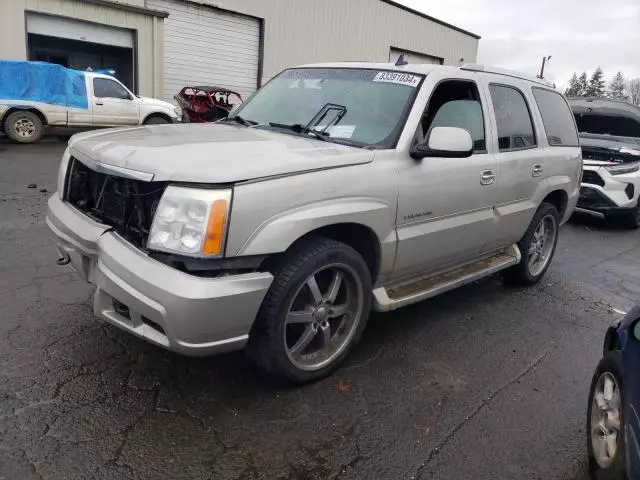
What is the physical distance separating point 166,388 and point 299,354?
0.76 metres

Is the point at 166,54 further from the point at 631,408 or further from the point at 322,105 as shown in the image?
the point at 631,408

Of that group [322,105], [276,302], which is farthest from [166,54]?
[276,302]

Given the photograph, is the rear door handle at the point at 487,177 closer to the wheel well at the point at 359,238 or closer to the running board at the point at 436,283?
the running board at the point at 436,283

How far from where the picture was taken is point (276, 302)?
9.23ft

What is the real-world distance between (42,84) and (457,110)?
40.7ft

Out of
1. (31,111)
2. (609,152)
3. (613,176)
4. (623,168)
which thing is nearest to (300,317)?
(613,176)

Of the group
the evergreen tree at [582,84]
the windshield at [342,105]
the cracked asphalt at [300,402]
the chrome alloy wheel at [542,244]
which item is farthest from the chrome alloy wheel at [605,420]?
the evergreen tree at [582,84]

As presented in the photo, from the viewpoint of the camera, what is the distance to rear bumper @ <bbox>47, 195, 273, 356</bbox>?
8.26 feet

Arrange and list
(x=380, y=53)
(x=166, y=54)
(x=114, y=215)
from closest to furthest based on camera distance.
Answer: (x=114, y=215) < (x=166, y=54) < (x=380, y=53)

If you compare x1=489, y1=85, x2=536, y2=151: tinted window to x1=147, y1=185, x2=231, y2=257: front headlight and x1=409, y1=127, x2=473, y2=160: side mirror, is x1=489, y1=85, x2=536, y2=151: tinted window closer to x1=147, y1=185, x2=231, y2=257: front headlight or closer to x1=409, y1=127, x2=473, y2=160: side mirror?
x1=409, y1=127, x2=473, y2=160: side mirror

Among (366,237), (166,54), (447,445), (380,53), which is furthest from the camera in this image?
(380,53)

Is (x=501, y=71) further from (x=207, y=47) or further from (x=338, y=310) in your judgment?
(x=207, y=47)

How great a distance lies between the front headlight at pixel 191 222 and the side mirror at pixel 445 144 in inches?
54.3

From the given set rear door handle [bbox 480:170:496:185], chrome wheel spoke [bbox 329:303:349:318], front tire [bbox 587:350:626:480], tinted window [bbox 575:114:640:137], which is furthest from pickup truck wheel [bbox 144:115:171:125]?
front tire [bbox 587:350:626:480]
